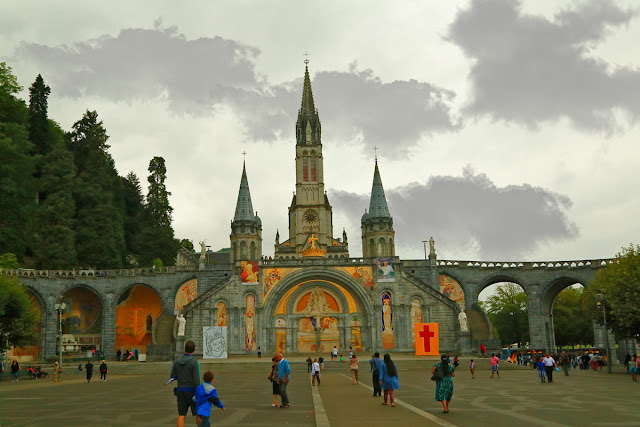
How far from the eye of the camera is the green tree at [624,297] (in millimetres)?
29766

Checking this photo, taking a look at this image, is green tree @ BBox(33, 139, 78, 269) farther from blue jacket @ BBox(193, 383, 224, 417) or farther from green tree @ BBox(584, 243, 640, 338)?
blue jacket @ BBox(193, 383, 224, 417)

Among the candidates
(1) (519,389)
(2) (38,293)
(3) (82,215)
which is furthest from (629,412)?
(3) (82,215)

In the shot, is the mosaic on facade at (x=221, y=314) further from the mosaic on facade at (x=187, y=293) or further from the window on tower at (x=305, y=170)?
the window on tower at (x=305, y=170)

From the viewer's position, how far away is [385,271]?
48438mm

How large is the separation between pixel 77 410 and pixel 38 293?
121 ft

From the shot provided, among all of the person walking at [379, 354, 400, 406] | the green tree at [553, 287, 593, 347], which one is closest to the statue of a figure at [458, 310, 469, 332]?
the green tree at [553, 287, 593, 347]

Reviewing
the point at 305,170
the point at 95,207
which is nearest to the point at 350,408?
the point at 95,207

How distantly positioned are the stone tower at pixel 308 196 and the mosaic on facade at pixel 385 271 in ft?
122

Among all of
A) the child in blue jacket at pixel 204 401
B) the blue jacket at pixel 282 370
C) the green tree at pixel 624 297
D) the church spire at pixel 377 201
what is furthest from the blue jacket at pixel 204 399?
the church spire at pixel 377 201

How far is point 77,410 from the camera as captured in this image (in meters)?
14.8

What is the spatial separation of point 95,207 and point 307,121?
1644 inches

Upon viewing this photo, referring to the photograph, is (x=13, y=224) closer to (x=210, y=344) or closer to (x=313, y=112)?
(x=210, y=344)

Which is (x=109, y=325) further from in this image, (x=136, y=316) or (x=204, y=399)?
(x=204, y=399)

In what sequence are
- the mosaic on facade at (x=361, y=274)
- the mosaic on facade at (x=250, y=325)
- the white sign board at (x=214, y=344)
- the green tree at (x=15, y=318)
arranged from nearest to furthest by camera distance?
1. the green tree at (x=15, y=318)
2. the white sign board at (x=214, y=344)
3. the mosaic on facade at (x=250, y=325)
4. the mosaic on facade at (x=361, y=274)
